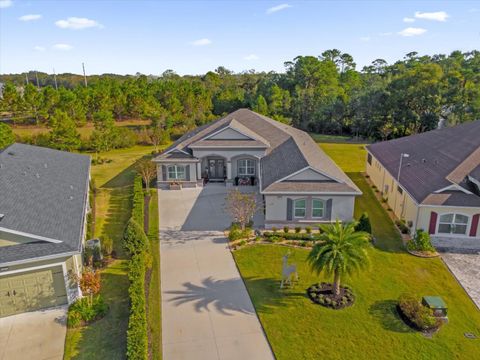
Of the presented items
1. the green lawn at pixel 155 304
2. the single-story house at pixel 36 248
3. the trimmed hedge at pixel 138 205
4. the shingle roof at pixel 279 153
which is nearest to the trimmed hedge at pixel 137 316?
the green lawn at pixel 155 304

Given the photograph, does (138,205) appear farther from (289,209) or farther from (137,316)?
(137,316)

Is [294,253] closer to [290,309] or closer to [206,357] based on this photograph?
[290,309]

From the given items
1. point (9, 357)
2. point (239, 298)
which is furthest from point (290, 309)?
point (9, 357)

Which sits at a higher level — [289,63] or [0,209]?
[289,63]

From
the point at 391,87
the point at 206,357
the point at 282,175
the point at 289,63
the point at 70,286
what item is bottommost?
the point at 206,357

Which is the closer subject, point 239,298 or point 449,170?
point 239,298

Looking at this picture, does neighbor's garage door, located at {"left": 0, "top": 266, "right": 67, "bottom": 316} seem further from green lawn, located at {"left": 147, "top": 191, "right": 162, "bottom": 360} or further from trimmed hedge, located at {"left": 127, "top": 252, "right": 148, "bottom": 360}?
green lawn, located at {"left": 147, "top": 191, "right": 162, "bottom": 360}

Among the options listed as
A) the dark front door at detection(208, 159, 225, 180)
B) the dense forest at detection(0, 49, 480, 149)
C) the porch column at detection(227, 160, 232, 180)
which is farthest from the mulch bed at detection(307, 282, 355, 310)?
the dense forest at detection(0, 49, 480, 149)

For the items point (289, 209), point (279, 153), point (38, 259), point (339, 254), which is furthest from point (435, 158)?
point (38, 259)
